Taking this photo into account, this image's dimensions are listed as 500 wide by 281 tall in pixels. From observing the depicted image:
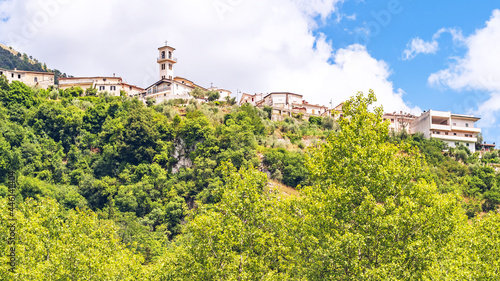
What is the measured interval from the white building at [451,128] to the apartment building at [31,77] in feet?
257

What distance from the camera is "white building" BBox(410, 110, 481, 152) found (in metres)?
99.5

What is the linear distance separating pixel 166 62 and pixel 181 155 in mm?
38470

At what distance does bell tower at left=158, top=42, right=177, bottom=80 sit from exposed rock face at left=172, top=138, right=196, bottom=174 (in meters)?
34.1

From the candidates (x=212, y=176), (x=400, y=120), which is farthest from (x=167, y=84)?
(x=400, y=120)

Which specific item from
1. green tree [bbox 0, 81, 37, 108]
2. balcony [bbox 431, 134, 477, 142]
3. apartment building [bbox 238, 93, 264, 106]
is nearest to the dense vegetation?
green tree [bbox 0, 81, 37, 108]

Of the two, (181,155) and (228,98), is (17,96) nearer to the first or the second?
(181,155)

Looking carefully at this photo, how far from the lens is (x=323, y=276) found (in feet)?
72.1

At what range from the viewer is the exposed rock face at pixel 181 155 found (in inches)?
3214

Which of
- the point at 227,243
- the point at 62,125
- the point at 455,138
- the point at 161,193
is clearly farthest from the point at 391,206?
the point at 455,138

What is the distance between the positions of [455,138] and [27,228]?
3448 inches

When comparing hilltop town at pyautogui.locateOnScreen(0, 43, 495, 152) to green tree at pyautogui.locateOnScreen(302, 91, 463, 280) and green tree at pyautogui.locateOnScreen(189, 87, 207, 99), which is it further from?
green tree at pyautogui.locateOnScreen(302, 91, 463, 280)

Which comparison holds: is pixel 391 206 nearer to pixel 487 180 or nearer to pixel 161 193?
pixel 161 193

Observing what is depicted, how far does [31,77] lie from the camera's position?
114812mm

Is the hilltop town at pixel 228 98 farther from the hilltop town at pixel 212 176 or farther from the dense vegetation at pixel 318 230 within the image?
the dense vegetation at pixel 318 230
